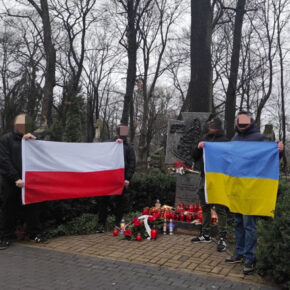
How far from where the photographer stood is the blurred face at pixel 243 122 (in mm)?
5027

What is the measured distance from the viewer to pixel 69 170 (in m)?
6.79

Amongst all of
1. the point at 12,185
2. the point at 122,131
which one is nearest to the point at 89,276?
the point at 12,185

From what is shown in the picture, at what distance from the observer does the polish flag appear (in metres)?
6.15

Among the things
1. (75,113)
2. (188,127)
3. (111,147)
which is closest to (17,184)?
(111,147)

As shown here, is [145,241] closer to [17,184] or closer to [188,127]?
[17,184]

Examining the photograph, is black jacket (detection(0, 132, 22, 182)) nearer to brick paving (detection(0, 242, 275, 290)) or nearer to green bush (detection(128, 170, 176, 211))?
brick paving (detection(0, 242, 275, 290))

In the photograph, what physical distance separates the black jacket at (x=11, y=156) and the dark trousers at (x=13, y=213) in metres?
0.23

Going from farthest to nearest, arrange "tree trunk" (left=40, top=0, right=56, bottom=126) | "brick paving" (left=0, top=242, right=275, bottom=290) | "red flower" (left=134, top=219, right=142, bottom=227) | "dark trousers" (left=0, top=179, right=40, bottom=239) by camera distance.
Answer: "tree trunk" (left=40, top=0, right=56, bottom=126) → "red flower" (left=134, top=219, right=142, bottom=227) → "dark trousers" (left=0, top=179, right=40, bottom=239) → "brick paving" (left=0, top=242, right=275, bottom=290)

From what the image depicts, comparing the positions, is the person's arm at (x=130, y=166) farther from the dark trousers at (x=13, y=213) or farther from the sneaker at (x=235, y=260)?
the sneaker at (x=235, y=260)

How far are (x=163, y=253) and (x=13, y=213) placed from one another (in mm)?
2747

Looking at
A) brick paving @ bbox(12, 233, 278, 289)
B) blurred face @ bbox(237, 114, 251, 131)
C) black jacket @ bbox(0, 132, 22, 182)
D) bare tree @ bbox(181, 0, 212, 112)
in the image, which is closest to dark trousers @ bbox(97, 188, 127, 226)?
brick paving @ bbox(12, 233, 278, 289)

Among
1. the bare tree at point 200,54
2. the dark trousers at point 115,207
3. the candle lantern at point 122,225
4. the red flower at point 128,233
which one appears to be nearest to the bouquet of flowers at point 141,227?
the red flower at point 128,233

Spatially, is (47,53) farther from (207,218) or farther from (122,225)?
(207,218)

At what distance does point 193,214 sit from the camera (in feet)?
24.0
